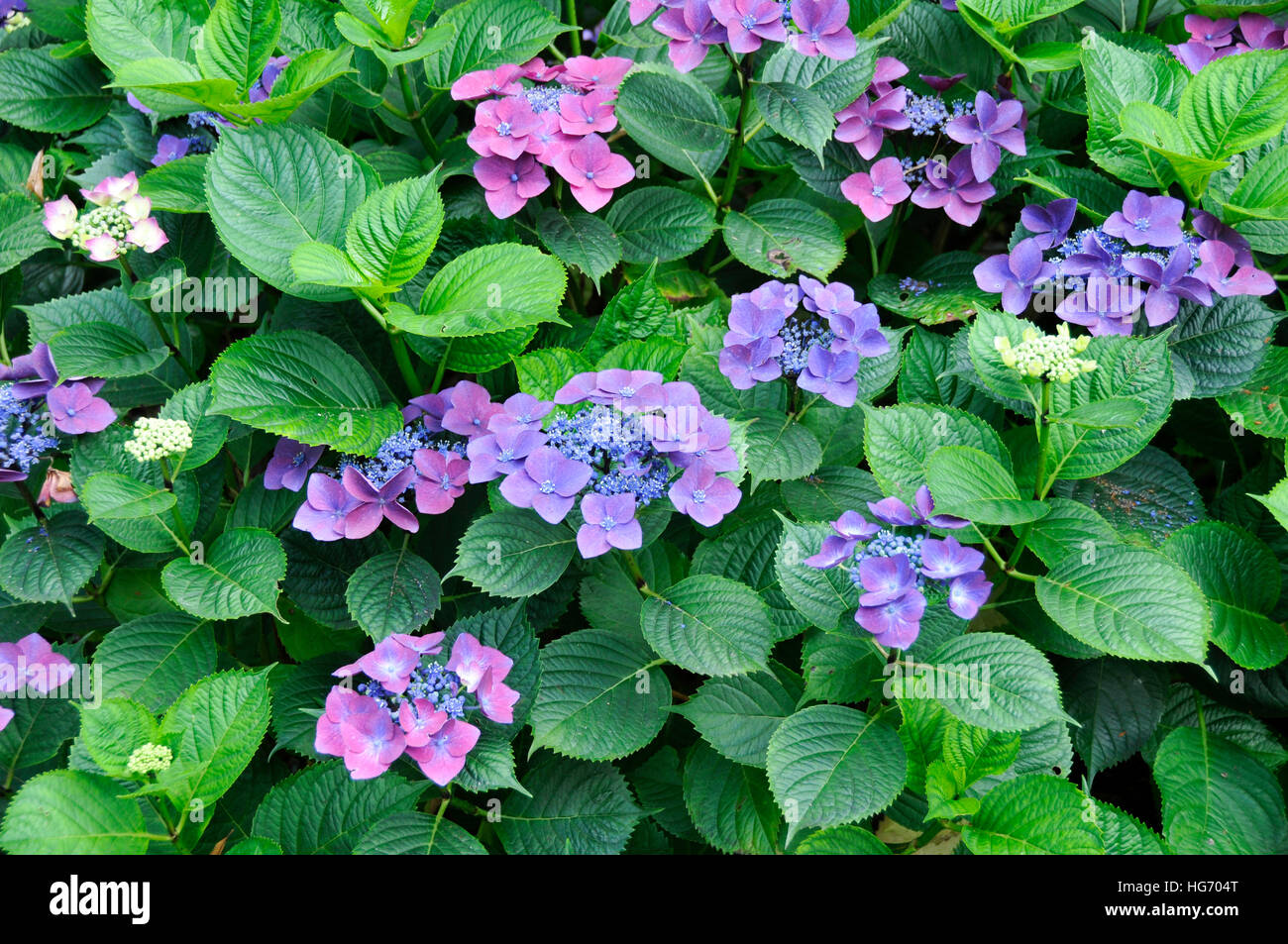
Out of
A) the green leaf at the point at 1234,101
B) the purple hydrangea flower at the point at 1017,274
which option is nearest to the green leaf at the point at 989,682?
the purple hydrangea flower at the point at 1017,274

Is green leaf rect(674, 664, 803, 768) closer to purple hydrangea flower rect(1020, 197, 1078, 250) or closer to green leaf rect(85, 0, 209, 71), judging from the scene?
purple hydrangea flower rect(1020, 197, 1078, 250)

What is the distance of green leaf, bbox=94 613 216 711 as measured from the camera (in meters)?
1.87

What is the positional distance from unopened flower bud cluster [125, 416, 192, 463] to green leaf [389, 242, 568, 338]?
40 centimetres

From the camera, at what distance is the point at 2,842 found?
1480mm

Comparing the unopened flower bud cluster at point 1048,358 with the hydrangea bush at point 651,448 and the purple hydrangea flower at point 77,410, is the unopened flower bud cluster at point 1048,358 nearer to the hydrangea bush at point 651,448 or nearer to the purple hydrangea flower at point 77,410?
the hydrangea bush at point 651,448

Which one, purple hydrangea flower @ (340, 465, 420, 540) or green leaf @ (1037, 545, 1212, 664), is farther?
purple hydrangea flower @ (340, 465, 420, 540)

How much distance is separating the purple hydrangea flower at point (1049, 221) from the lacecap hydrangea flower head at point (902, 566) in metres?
0.70

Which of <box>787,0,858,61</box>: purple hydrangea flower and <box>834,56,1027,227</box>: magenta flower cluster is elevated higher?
<box>787,0,858,61</box>: purple hydrangea flower

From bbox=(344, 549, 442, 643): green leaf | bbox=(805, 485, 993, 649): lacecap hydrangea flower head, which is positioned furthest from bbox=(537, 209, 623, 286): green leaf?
bbox=(805, 485, 993, 649): lacecap hydrangea flower head

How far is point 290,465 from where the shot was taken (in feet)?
6.56

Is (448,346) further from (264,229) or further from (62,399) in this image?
(62,399)

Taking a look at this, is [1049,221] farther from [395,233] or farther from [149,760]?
[149,760]

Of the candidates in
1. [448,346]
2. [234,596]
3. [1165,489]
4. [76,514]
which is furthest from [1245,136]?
[76,514]

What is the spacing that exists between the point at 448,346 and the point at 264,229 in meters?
0.38
